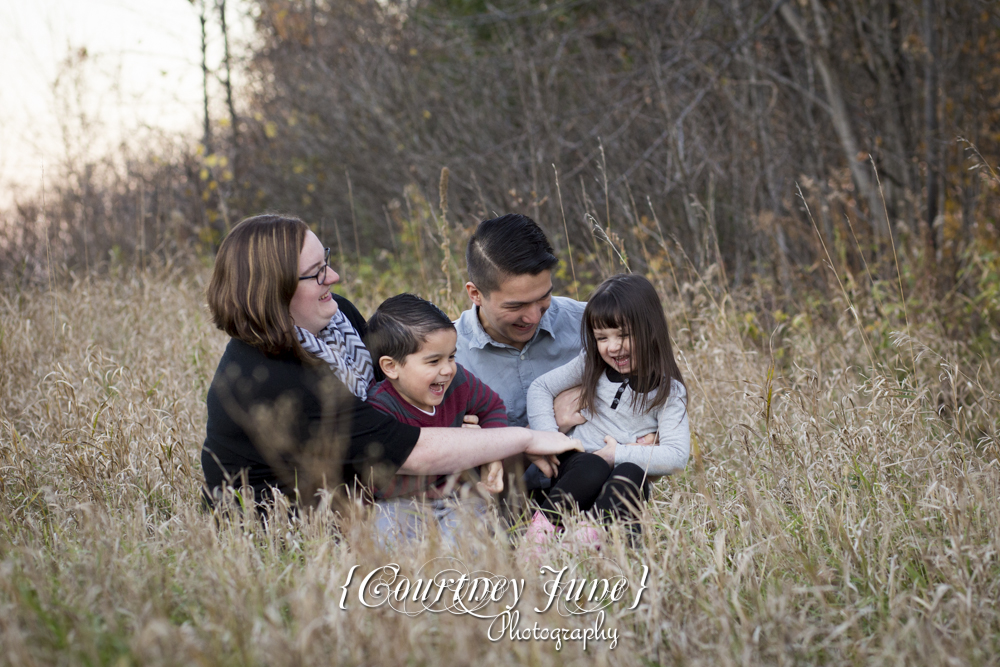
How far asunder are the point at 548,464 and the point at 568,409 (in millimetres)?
258

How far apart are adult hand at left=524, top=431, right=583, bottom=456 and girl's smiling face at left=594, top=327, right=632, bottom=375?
0.97ft

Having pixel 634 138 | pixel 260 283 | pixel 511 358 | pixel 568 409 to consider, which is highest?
pixel 634 138

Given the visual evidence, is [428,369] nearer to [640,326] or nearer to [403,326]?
[403,326]

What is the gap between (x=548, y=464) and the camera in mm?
2588

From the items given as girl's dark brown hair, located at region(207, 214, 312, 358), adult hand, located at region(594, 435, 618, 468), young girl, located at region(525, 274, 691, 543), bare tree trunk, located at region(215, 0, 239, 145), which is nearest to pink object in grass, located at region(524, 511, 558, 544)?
young girl, located at region(525, 274, 691, 543)

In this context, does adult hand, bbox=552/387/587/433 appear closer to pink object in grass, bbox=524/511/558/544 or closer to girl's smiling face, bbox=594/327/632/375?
girl's smiling face, bbox=594/327/632/375

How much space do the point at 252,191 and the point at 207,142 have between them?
1.74m

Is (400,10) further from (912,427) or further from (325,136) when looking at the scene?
(912,427)

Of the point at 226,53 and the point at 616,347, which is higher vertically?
the point at 226,53

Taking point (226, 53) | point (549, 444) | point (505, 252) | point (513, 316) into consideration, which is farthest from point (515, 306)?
point (226, 53)

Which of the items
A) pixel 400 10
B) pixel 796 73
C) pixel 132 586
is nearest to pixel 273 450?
pixel 132 586

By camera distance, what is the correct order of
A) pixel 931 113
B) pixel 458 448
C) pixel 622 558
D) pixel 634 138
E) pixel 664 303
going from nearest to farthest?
pixel 622 558 → pixel 458 448 → pixel 664 303 → pixel 931 113 → pixel 634 138

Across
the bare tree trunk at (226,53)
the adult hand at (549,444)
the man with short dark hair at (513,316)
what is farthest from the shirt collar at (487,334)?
the bare tree trunk at (226,53)

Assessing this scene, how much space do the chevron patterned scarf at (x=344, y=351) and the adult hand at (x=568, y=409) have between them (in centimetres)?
68
